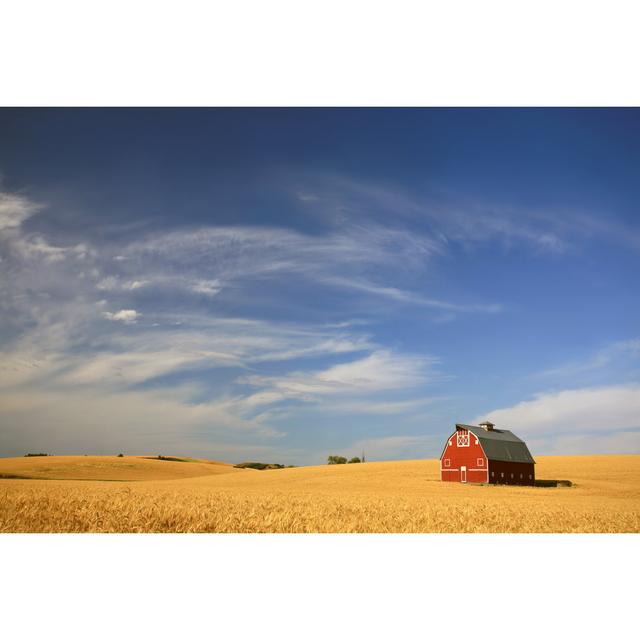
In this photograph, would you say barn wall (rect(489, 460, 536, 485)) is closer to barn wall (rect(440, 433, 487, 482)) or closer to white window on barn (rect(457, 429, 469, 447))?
barn wall (rect(440, 433, 487, 482))

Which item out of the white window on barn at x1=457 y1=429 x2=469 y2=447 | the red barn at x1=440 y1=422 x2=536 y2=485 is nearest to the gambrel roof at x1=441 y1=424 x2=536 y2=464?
the red barn at x1=440 y1=422 x2=536 y2=485

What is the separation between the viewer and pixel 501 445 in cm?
3347

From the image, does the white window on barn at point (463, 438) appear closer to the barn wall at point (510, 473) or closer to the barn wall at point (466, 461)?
the barn wall at point (466, 461)

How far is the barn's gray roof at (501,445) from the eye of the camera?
106ft

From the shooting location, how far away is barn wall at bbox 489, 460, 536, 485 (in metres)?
31.8

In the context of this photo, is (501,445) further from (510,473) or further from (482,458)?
(482,458)

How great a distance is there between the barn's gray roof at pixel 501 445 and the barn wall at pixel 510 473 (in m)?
0.28

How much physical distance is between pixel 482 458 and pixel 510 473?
92.6 inches
